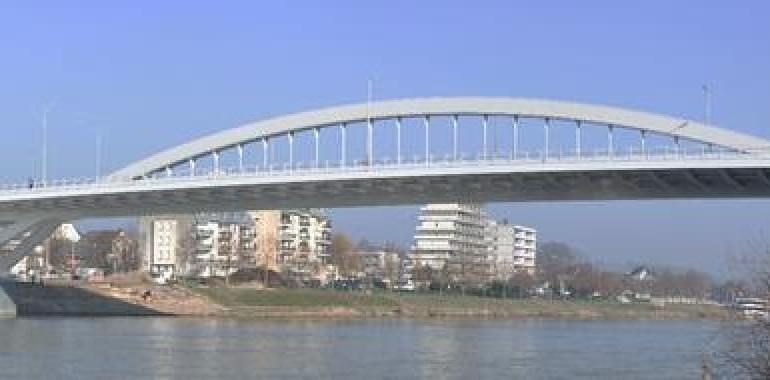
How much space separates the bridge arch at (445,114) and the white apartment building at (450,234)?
108716mm

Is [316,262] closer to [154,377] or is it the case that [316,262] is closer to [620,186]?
[620,186]

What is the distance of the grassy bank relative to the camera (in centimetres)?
8619

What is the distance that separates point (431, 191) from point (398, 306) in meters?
46.7

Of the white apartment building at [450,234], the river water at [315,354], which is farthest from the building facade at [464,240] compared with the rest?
the river water at [315,354]

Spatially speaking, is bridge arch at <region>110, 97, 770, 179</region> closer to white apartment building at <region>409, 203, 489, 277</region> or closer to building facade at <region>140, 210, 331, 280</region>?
building facade at <region>140, 210, 331, 280</region>

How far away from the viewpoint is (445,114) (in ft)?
176

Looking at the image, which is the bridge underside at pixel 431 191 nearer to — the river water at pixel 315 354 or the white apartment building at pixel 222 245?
the river water at pixel 315 354

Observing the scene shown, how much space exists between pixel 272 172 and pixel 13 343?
14.4 m

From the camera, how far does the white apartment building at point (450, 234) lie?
563 feet

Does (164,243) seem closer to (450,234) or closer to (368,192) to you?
(450,234)

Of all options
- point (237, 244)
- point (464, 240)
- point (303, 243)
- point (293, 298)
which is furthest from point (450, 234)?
point (293, 298)

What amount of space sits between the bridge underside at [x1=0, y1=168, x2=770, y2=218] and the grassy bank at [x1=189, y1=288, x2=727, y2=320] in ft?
73.7

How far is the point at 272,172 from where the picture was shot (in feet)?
171

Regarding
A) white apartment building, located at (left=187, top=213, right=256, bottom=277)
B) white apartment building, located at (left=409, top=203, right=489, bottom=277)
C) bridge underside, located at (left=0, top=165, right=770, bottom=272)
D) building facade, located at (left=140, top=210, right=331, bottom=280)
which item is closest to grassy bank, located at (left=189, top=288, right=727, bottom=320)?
building facade, located at (left=140, top=210, right=331, bottom=280)
